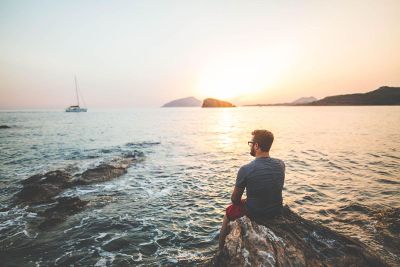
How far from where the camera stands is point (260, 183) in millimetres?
5492

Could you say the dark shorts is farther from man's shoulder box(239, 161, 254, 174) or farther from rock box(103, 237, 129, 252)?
rock box(103, 237, 129, 252)

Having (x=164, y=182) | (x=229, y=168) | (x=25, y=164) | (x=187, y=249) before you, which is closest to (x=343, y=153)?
(x=229, y=168)

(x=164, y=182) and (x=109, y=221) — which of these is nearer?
(x=109, y=221)

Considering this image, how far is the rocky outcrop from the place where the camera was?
4445 millimetres

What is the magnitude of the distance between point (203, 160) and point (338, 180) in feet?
37.3

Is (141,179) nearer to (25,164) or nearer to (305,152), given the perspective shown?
(25,164)

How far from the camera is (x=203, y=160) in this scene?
22734 mm

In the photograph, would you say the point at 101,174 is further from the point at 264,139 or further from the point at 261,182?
the point at 264,139

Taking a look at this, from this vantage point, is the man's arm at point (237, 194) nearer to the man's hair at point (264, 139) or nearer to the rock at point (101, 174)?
the man's hair at point (264, 139)

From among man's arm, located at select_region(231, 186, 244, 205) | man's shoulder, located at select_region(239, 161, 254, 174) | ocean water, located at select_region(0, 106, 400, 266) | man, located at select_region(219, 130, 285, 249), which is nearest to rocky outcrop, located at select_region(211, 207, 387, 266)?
man, located at select_region(219, 130, 285, 249)

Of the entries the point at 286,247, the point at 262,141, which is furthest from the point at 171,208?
the point at 286,247

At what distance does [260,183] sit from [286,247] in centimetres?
138

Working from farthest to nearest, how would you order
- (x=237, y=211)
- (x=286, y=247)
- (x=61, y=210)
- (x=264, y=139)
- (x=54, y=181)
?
(x=54, y=181)
(x=61, y=210)
(x=237, y=211)
(x=264, y=139)
(x=286, y=247)

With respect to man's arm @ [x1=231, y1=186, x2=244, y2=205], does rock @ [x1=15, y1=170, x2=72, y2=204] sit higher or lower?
lower
